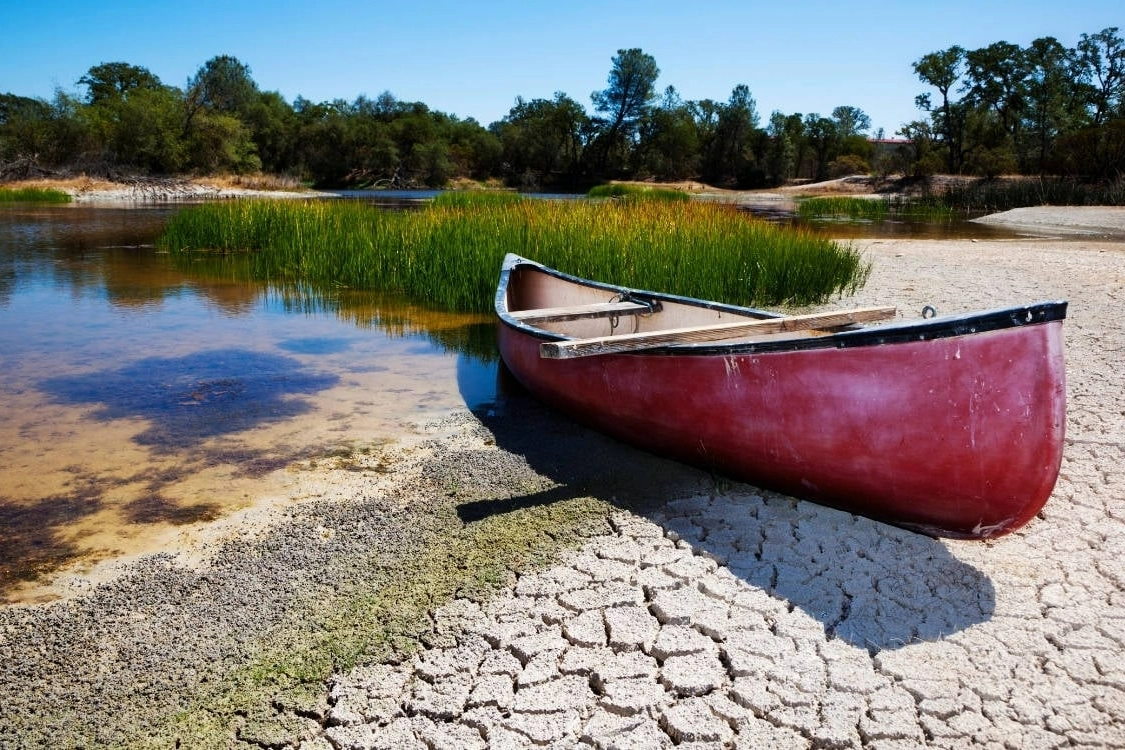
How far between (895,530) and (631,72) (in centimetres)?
6578

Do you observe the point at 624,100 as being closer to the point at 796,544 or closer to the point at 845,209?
the point at 845,209

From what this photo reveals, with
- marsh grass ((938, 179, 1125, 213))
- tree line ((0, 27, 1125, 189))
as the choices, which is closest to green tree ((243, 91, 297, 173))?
tree line ((0, 27, 1125, 189))

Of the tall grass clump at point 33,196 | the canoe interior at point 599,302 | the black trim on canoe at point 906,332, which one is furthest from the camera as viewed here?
the tall grass clump at point 33,196

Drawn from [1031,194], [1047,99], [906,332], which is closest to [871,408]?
[906,332]

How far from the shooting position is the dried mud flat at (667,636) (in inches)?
88.8

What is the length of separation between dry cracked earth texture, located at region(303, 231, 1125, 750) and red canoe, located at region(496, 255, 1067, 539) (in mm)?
241

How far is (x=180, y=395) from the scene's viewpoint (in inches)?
228

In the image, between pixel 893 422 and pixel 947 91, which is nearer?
pixel 893 422

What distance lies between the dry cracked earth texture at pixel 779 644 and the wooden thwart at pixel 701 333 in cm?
88

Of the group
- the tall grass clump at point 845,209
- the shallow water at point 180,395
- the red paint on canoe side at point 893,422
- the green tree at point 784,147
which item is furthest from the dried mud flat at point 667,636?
the green tree at point 784,147

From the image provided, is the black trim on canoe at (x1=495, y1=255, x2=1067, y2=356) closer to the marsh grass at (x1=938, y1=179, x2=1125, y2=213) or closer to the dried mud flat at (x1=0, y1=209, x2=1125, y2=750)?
the dried mud flat at (x1=0, y1=209, x2=1125, y2=750)

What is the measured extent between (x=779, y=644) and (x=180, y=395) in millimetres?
4869

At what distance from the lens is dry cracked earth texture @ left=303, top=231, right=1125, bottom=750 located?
225cm

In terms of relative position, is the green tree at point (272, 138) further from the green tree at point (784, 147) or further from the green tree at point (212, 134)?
the green tree at point (784, 147)
